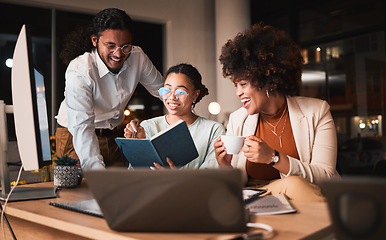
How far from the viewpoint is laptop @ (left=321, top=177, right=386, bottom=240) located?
560 millimetres

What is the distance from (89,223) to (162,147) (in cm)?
72

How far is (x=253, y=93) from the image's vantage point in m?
1.77

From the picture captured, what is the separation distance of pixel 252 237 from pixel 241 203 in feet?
0.24

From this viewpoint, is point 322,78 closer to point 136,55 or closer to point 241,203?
point 136,55

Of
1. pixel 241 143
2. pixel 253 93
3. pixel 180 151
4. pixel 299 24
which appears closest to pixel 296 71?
pixel 253 93

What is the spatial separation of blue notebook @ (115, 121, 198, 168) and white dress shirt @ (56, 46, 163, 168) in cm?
27

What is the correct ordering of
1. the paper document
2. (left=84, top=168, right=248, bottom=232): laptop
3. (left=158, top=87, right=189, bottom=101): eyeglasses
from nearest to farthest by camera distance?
(left=84, top=168, right=248, bottom=232): laptop, the paper document, (left=158, top=87, right=189, bottom=101): eyeglasses

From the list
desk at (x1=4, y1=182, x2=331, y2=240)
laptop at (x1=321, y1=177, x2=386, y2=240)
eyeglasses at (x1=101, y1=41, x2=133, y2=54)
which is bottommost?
desk at (x1=4, y1=182, x2=331, y2=240)

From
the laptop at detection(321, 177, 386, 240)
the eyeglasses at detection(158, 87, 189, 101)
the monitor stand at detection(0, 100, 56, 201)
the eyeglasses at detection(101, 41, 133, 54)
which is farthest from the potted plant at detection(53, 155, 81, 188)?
the laptop at detection(321, 177, 386, 240)

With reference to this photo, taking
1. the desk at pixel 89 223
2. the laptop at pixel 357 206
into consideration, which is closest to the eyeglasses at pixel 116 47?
the desk at pixel 89 223

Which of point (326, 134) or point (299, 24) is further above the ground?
point (299, 24)

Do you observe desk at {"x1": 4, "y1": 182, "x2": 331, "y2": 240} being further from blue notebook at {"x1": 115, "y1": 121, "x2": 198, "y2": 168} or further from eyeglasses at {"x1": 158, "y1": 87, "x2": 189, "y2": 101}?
eyeglasses at {"x1": 158, "y1": 87, "x2": 189, "y2": 101}

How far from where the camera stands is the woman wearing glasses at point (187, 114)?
81.6 inches

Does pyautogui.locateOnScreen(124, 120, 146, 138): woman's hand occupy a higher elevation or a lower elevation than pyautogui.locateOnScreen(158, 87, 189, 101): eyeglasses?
lower
